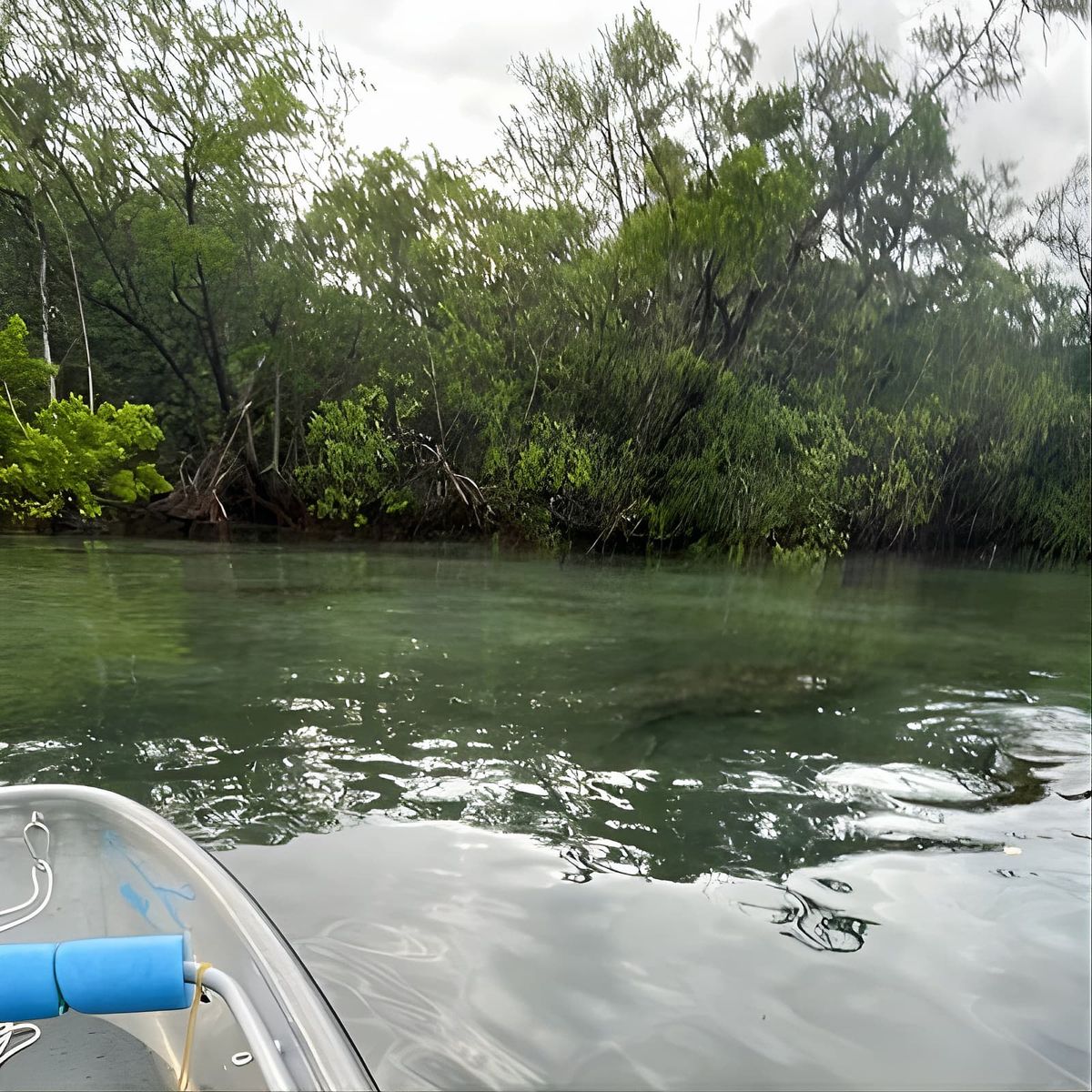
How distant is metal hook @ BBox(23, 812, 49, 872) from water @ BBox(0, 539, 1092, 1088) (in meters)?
0.44

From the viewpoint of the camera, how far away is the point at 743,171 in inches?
157

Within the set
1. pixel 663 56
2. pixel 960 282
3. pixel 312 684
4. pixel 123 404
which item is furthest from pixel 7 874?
pixel 960 282

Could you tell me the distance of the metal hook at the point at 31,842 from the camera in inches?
50.6

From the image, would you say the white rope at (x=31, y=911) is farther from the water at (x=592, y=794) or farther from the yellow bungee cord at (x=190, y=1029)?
the water at (x=592, y=794)

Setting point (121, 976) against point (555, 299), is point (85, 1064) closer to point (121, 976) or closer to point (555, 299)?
point (121, 976)

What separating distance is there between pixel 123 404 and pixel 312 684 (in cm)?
104

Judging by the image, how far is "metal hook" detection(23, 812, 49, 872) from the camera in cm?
129

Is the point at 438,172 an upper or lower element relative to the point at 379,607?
upper

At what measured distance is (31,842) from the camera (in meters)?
1.30

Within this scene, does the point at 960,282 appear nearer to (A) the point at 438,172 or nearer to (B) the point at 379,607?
(A) the point at 438,172

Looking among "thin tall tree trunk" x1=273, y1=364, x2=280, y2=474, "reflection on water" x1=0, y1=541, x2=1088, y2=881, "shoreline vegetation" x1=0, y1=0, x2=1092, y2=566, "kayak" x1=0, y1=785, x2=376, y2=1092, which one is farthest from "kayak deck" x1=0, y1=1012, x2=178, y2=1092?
"thin tall tree trunk" x1=273, y1=364, x2=280, y2=474

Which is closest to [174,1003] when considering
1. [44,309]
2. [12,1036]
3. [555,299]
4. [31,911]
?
[12,1036]

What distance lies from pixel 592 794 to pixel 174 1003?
139 cm

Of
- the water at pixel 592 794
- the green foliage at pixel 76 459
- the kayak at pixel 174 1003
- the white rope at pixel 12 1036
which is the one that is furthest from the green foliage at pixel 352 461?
the white rope at pixel 12 1036
